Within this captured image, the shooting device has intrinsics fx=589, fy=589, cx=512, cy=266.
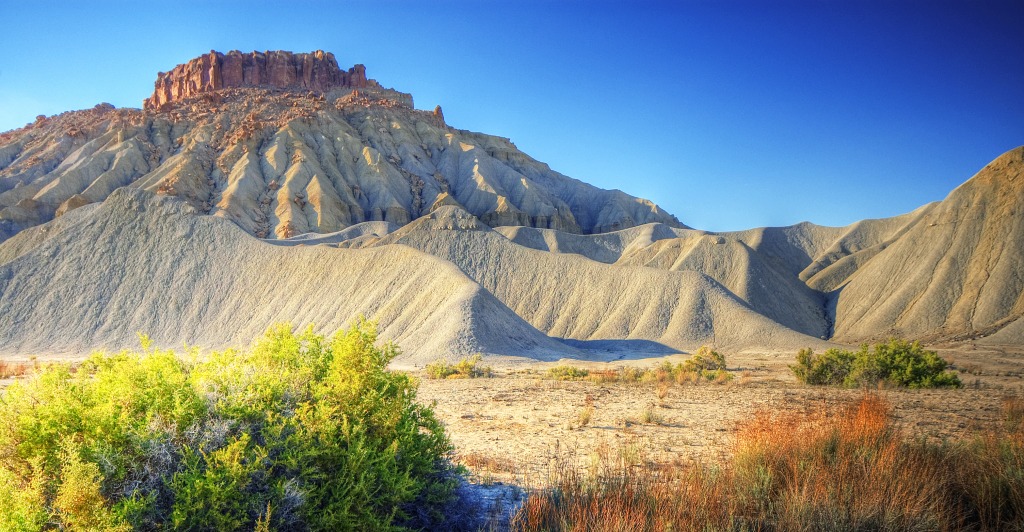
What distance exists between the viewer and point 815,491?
582 cm

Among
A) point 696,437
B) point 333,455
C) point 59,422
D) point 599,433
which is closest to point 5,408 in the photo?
point 59,422

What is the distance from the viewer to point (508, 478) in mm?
7703

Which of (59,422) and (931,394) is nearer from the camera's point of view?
(59,422)

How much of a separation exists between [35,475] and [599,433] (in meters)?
8.29

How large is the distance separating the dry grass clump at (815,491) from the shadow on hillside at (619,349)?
2983 cm

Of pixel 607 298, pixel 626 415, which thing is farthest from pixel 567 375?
pixel 607 298

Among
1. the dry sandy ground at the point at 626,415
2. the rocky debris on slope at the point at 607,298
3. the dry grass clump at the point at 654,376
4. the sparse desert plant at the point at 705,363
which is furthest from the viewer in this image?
the rocky debris on slope at the point at 607,298

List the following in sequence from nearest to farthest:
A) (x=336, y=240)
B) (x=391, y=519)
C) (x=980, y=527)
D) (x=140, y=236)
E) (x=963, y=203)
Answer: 1. (x=391, y=519)
2. (x=980, y=527)
3. (x=140, y=236)
4. (x=963, y=203)
5. (x=336, y=240)

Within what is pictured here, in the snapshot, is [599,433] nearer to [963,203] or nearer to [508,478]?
[508,478]

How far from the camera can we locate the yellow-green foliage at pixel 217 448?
171 inches

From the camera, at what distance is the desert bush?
18.2 metres

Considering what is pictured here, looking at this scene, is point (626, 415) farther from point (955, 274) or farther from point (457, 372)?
point (955, 274)

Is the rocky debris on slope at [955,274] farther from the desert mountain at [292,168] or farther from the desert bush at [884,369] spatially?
the desert mountain at [292,168]

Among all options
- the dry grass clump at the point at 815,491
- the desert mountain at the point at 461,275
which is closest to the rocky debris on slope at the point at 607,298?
the desert mountain at the point at 461,275
